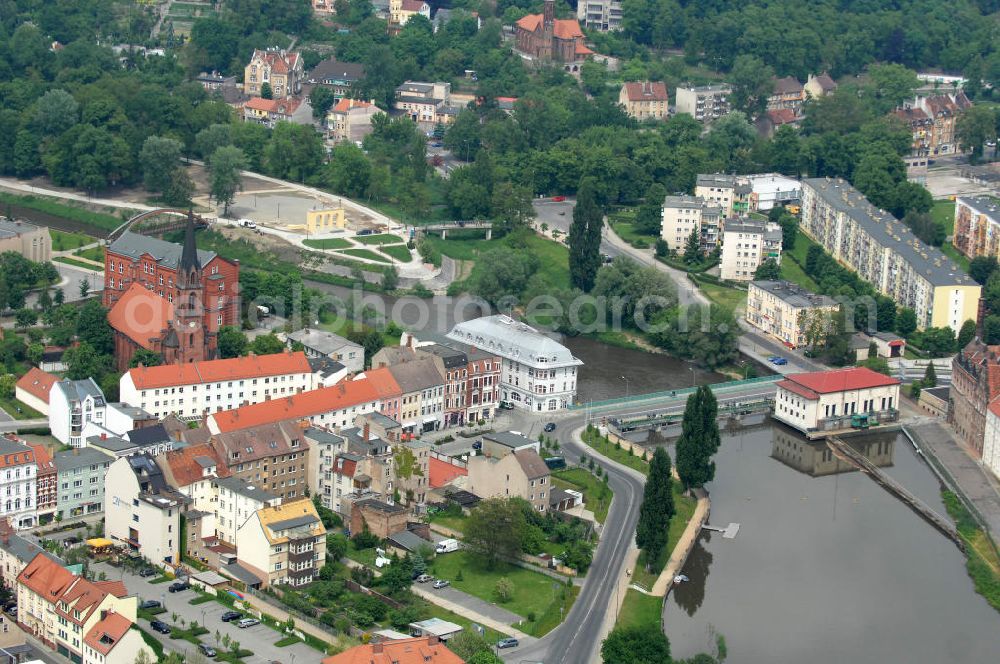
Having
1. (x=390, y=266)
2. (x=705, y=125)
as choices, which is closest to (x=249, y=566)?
(x=390, y=266)

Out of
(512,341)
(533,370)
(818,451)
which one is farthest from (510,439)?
(818,451)

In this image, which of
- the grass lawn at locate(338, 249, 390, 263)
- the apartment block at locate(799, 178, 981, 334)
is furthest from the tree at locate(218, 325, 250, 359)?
the apartment block at locate(799, 178, 981, 334)

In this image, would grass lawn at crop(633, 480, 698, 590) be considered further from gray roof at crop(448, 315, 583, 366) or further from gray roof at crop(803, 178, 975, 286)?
gray roof at crop(803, 178, 975, 286)

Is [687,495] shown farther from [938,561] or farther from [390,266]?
[390,266]

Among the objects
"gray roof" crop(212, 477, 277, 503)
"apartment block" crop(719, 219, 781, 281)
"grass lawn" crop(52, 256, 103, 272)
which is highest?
"apartment block" crop(719, 219, 781, 281)

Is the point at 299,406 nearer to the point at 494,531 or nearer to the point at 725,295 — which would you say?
the point at 494,531

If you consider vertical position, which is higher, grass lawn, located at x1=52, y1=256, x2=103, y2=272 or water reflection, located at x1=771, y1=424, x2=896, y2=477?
grass lawn, located at x1=52, y1=256, x2=103, y2=272

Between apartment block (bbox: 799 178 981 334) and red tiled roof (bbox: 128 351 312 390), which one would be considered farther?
apartment block (bbox: 799 178 981 334)
